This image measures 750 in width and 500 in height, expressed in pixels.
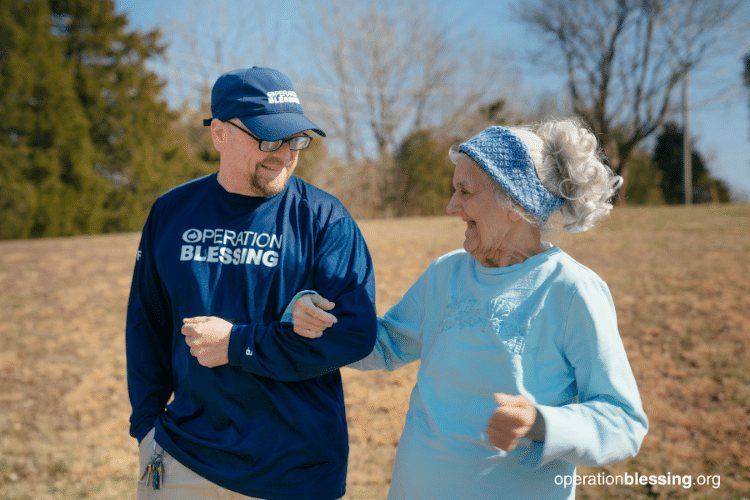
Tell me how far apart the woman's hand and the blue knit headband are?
24.0 inches

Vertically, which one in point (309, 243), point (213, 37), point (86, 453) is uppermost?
point (213, 37)

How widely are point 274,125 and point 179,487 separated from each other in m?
1.22

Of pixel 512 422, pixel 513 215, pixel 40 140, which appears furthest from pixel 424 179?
pixel 512 422

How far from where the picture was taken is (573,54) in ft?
72.2

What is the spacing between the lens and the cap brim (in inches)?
69.6

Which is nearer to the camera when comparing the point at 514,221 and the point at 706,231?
the point at 514,221

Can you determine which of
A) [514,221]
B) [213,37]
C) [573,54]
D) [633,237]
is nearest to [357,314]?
[514,221]

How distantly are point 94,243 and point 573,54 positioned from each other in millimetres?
19017

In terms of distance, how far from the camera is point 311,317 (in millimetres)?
1587

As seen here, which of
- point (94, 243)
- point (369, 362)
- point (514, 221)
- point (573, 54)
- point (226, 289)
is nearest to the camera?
point (514, 221)

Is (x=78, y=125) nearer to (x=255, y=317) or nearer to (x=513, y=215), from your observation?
(x=255, y=317)

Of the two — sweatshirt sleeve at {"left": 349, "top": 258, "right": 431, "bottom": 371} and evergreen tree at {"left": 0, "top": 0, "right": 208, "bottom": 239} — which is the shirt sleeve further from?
evergreen tree at {"left": 0, "top": 0, "right": 208, "bottom": 239}

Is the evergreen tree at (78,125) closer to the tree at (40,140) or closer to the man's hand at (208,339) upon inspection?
the tree at (40,140)

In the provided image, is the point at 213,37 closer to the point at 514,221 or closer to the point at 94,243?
the point at 94,243
